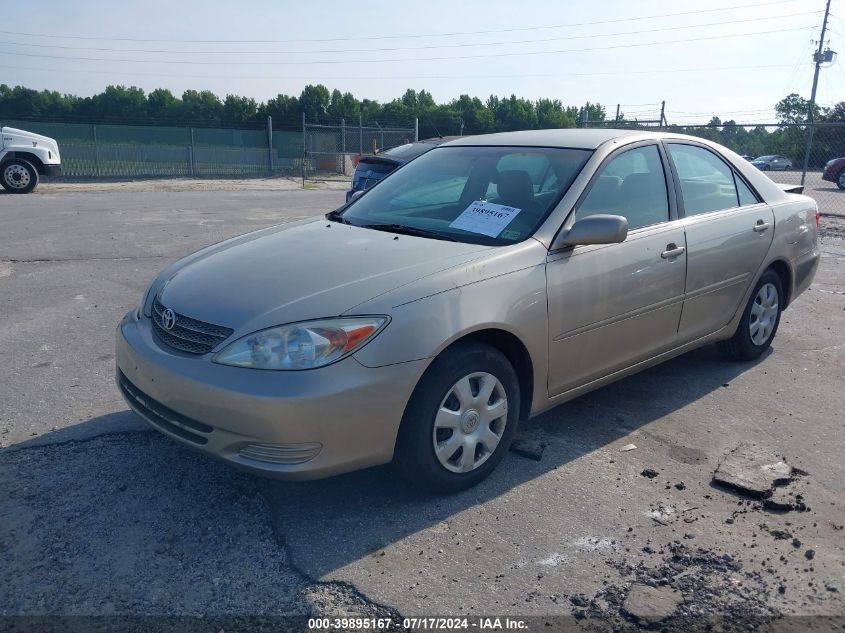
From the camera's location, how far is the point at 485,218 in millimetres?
4004

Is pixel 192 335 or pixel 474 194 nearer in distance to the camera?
pixel 192 335

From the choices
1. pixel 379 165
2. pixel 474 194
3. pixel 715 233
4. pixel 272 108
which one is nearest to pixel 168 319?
pixel 474 194

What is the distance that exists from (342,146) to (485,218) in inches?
959

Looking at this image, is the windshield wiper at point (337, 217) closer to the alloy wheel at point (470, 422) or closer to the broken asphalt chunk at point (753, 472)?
the alloy wheel at point (470, 422)

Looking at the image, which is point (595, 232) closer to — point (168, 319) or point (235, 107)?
point (168, 319)

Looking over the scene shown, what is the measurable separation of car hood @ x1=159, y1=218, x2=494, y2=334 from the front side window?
35.1 inches

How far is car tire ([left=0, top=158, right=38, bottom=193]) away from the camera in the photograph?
17.6 meters

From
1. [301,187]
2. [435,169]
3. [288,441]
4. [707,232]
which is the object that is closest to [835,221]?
[707,232]

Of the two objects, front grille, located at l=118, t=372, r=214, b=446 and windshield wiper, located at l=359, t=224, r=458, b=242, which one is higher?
windshield wiper, located at l=359, t=224, r=458, b=242

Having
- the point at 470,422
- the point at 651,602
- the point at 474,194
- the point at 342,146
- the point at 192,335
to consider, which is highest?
the point at 342,146

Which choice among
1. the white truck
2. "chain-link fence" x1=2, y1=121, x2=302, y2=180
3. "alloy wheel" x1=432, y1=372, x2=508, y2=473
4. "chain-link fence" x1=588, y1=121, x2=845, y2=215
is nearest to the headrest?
"alloy wheel" x1=432, y1=372, x2=508, y2=473

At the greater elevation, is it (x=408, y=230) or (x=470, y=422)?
(x=408, y=230)

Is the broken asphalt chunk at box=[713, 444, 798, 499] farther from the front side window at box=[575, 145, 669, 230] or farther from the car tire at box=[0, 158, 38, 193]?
the car tire at box=[0, 158, 38, 193]

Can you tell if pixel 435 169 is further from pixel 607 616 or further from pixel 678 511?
pixel 607 616
